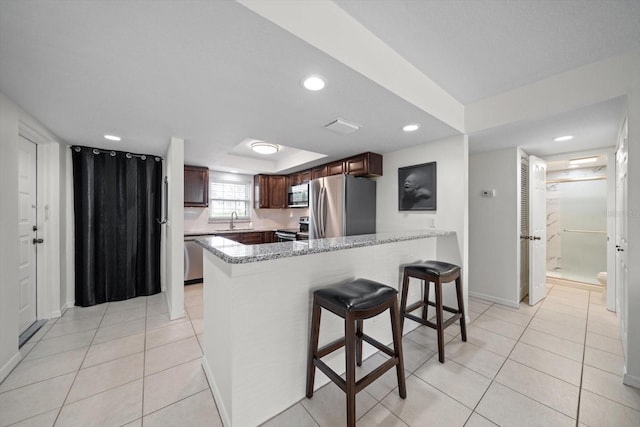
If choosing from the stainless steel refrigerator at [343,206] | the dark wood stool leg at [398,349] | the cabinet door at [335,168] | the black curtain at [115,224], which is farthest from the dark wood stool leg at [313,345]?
the black curtain at [115,224]

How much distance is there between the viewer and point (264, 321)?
1411 millimetres

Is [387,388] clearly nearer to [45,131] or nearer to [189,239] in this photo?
[189,239]

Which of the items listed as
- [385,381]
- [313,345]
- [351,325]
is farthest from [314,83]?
[385,381]

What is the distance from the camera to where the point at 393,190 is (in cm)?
344

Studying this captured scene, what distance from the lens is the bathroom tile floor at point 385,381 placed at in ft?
4.72

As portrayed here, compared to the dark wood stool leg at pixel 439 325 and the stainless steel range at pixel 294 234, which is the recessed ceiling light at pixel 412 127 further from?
the stainless steel range at pixel 294 234

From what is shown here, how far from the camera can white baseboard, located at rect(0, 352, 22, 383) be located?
68.7 inches

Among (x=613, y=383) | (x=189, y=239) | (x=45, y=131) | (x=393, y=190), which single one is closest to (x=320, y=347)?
(x=613, y=383)

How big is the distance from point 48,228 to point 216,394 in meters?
2.97

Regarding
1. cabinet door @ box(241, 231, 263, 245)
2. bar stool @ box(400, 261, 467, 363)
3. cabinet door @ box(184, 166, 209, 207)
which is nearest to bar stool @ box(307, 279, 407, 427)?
bar stool @ box(400, 261, 467, 363)

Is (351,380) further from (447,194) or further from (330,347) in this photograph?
(447,194)

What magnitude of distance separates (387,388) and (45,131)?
416 centimetres

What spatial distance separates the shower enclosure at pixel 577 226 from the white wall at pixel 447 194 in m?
3.23

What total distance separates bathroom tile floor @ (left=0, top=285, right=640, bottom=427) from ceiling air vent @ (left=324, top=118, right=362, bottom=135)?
2186 millimetres
